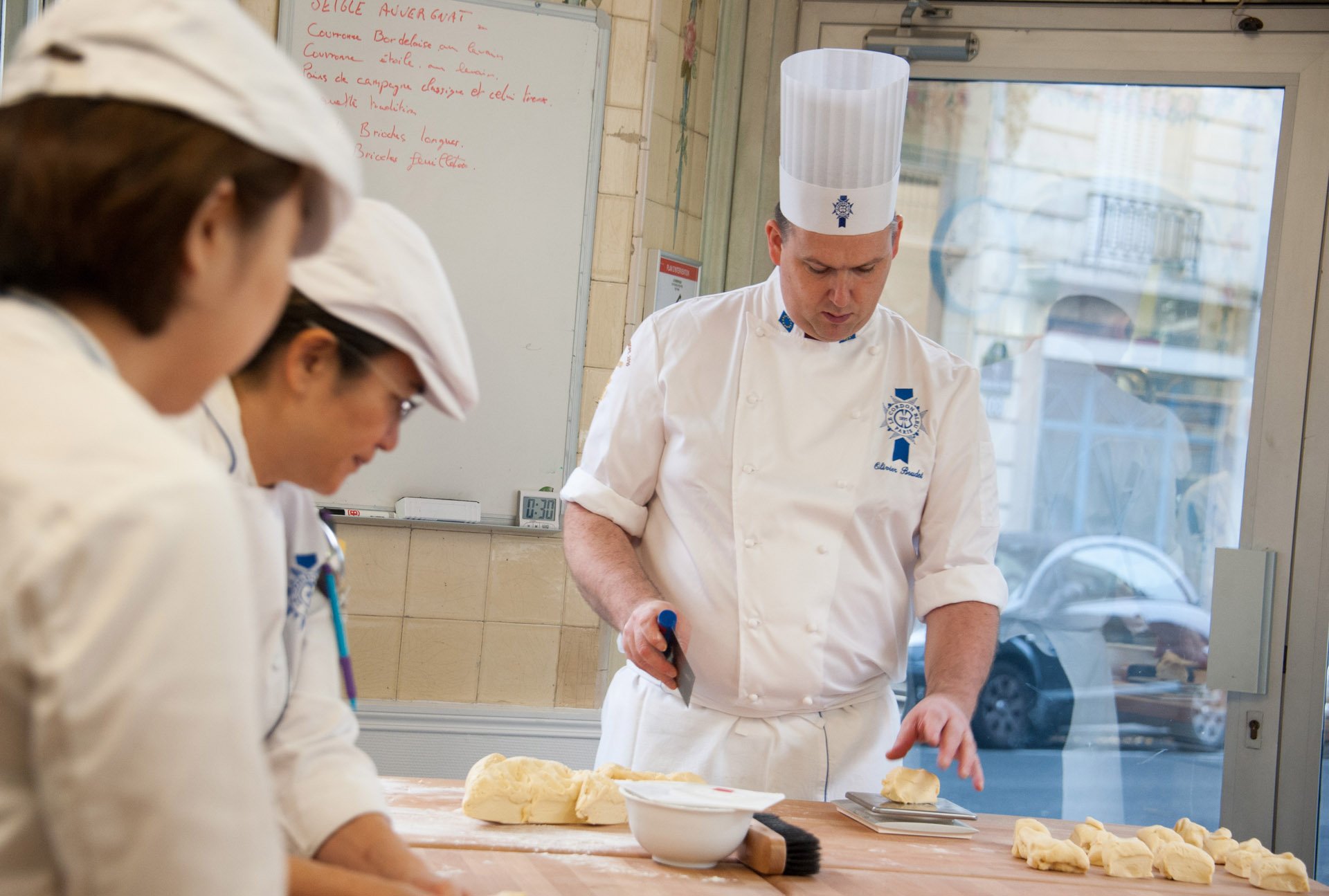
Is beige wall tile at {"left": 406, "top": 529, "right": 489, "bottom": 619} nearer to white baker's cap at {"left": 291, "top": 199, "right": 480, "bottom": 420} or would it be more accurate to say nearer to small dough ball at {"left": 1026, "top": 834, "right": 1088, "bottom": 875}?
small dough ball at {"left": 1026, "top": 834, "right": 1088, "bottom": 875}

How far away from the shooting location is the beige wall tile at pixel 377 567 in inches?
127

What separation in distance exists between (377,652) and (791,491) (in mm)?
1478

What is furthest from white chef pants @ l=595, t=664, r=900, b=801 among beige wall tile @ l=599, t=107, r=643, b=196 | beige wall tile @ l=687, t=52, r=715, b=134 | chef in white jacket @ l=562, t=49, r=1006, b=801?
beige wall tile @ l=687, t=52, r=715, b=134

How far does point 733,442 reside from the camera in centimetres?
235

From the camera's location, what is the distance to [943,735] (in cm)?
197

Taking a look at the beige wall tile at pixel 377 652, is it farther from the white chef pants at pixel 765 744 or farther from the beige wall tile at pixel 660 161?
the beige wall tile at pixel 660 161

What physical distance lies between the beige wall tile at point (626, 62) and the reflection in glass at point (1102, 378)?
2.68 ft

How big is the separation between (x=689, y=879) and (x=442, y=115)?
2.30 meters

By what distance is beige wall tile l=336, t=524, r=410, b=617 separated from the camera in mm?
3217

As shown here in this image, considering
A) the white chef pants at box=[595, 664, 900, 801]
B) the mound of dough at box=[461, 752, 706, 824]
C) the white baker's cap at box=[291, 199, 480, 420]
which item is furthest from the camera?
the white chef pants at box=[595, 664, 900, 801]

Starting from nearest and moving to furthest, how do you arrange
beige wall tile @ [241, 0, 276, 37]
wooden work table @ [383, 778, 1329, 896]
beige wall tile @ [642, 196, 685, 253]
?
wooden work table @ [383, 778, 1329, 896] → beige wall tile @ [241, 0, 276, 37] → beige wall tile @ [642, 196, 685, 253]

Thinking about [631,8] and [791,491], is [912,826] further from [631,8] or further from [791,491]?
[631,8]

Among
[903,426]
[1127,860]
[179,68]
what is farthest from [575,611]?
[179,68]

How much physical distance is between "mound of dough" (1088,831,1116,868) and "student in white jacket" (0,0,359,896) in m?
1.58
